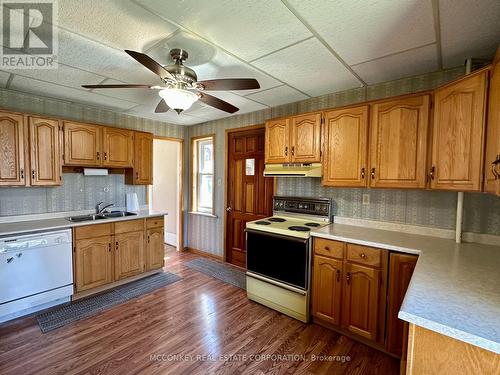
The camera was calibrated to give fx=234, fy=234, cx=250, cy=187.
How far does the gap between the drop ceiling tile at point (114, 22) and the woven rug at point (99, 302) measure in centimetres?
262

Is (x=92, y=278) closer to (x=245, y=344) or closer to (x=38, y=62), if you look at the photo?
(x=245, y=344)

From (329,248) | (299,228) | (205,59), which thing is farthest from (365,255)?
(205,59)

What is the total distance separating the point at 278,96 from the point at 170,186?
3076 millimetres

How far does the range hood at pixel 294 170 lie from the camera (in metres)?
2.53

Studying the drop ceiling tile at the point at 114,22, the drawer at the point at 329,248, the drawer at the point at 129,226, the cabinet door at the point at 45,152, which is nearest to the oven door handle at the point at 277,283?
the drawer at the point at 329,248

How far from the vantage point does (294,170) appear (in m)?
2.68

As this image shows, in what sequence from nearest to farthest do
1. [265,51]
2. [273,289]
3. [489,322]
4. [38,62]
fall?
[489,322], [265,51], [38,62], [273,289]

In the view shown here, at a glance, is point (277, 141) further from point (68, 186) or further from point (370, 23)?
point (68, 186)

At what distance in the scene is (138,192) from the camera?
3893 mm

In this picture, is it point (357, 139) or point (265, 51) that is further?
point (357, 139)

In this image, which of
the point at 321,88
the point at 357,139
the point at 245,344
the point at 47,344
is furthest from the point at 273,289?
the point at 321,88

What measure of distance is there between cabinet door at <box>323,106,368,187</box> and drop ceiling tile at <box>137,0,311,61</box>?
99 centimetres

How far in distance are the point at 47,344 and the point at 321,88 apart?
360 centimetres

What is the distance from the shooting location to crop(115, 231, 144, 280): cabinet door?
3033 millimetres
